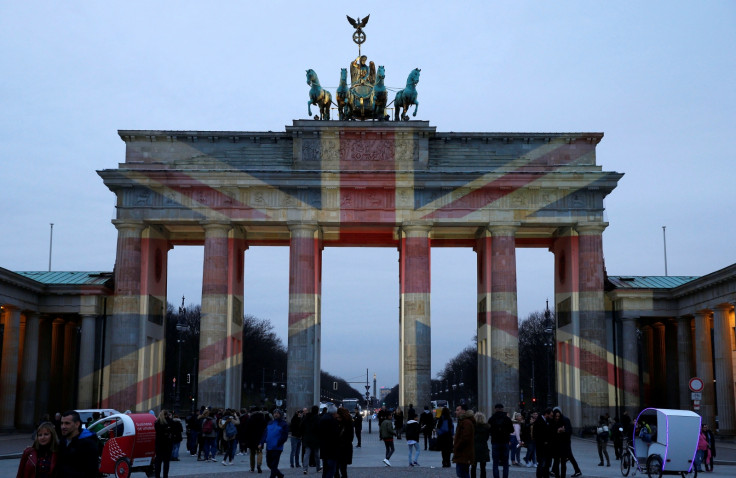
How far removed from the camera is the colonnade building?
52.4 meters

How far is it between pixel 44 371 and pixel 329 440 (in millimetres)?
39391

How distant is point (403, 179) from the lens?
53.4 m

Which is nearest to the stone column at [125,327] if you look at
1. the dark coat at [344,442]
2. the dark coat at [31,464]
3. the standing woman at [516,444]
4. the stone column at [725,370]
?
the standing woman at [516,444]

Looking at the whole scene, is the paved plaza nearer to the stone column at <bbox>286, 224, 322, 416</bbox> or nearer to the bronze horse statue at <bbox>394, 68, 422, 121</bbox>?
the stone column at <bbox>286, 224, 322, 416</bbox>

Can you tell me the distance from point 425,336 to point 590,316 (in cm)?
978

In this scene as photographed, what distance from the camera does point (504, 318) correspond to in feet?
174

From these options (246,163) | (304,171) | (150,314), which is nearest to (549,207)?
(304,171)

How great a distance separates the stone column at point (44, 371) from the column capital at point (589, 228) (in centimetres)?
3259

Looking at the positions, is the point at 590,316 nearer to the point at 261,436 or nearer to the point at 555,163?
the point at 555,163

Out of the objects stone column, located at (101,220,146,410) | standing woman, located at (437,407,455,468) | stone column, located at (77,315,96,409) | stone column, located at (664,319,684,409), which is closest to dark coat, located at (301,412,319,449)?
standing woman, located at (437,407,455,468)

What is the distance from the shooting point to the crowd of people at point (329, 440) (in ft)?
34.7

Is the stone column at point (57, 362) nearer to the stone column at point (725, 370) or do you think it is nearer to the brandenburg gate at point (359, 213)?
the brandenburg gate at point (359, 213)

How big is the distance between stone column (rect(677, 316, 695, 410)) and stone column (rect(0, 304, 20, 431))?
3741cm

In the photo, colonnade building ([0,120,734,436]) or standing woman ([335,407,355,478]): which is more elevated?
colonnade building ([0,120,734,436])
